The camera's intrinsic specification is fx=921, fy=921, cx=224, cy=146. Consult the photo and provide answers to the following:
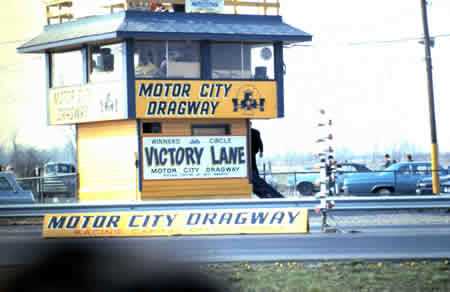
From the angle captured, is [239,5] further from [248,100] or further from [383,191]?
[383,191]

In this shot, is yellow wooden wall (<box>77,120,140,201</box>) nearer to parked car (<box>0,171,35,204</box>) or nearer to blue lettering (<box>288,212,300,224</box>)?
parked car (<box>0,171,35,204</box>)

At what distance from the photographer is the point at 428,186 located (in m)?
37.9

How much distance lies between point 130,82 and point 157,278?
26497mm

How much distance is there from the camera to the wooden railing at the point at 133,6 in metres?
31.4

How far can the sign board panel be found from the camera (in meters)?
31.4

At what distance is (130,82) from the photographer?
29.8 meters

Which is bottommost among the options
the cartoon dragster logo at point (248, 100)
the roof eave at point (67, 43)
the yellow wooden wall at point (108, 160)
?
the yellow wooden wall at point (108, 160)

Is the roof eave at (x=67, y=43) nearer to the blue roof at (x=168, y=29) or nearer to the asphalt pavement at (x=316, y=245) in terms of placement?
the blue roof at (x=168, y=29)

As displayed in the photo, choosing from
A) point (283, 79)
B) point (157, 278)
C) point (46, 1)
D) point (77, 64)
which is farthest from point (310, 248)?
point (46, 1)

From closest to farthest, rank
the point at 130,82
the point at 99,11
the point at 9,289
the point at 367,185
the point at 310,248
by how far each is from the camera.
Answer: the point at 9,289 → the point at 310,248 → the point at 130,82 → the point at 99,11 → the point at 367,185

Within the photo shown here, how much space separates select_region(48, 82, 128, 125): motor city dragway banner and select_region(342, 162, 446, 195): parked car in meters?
12.3

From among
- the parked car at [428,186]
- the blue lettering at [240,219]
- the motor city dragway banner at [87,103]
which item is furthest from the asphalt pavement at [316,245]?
the parked car at [428,186]

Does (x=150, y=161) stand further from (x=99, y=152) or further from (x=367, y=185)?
(x=367, y=185)

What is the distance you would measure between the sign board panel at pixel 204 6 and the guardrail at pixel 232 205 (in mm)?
10087
